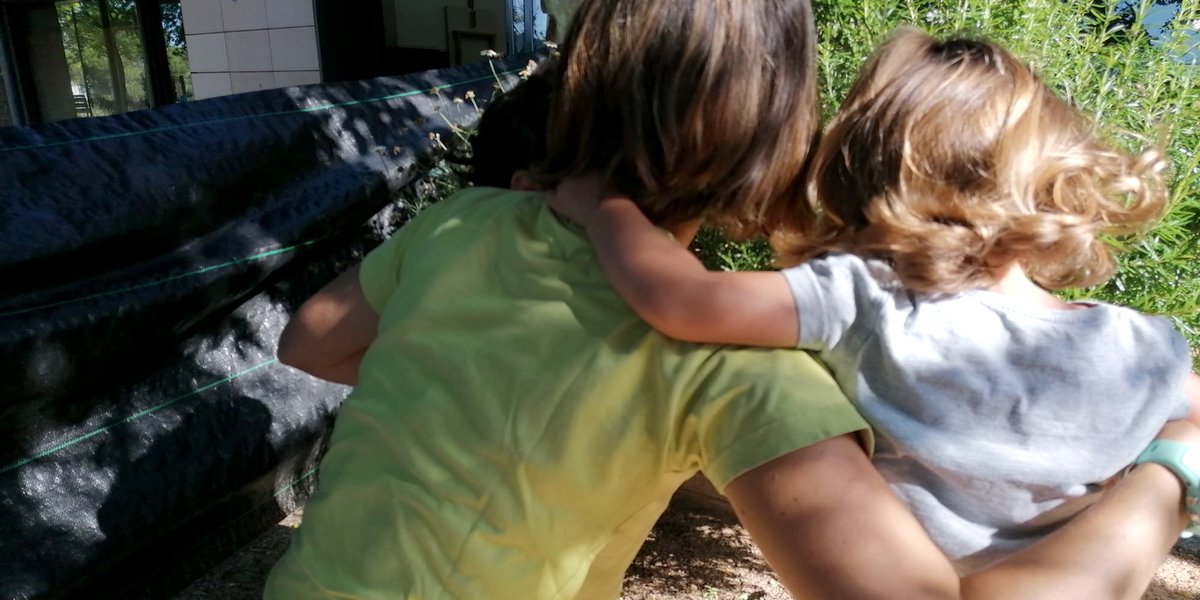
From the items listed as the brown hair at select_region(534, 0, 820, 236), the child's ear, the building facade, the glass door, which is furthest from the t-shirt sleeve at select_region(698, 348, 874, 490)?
the glass door

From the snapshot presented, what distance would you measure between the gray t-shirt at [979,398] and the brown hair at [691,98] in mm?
164

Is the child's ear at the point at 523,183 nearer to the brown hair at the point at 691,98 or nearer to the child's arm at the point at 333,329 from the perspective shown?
the brown hair at the point at 691,98

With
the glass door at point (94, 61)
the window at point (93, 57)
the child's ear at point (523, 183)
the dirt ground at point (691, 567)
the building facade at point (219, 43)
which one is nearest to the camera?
the child's ear at point (523, 183)

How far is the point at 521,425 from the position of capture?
1.03 metres

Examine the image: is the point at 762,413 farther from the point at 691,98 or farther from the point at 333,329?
the point at 333,329

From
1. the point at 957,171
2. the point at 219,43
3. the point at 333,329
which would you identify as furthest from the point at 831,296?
the point at 219,43

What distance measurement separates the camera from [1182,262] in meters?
2.09

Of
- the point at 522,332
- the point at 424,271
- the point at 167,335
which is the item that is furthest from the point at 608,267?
the point at 167,335

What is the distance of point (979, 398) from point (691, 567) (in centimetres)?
235

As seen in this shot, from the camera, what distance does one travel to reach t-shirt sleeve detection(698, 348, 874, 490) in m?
0.91

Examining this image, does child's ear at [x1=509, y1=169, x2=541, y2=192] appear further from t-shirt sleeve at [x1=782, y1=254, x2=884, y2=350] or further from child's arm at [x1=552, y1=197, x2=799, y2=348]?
t-shirt sleeve at [x1=782, y1=254, x2=884, y2=350]

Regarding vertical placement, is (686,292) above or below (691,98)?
below

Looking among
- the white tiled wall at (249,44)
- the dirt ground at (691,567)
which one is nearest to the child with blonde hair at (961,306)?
the dirt ground at (691,567)

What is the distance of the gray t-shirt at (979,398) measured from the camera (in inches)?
41.5
